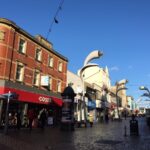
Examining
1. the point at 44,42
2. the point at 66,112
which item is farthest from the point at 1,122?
the point at 44,42

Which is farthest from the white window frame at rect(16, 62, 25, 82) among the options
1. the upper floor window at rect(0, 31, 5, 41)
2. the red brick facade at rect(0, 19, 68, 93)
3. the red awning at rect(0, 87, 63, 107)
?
the upper floor window at rect(0, 31, 5, 41)

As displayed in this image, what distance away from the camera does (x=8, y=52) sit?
2784cm

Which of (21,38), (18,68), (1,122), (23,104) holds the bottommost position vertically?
(1,122)

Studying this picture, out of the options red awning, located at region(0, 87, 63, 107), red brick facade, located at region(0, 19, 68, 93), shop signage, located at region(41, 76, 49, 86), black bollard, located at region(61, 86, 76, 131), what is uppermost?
red brick facade, located at region(0, 19, 68, 93)

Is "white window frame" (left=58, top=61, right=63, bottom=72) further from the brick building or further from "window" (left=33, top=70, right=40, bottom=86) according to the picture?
"window" (left=33, top=70, right=40, bottom=86)

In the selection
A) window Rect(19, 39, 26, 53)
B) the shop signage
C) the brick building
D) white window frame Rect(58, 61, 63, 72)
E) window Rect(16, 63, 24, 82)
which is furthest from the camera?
white window frame Rect(58, 61, 63, 72)

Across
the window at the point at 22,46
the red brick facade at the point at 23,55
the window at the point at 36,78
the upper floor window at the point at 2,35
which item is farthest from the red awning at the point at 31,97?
the upper floor window at the point at 2,35

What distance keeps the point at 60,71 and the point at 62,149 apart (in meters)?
27.5

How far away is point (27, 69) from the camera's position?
102ft

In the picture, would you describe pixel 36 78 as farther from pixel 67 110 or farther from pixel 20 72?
pixel 67 110

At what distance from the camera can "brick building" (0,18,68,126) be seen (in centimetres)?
2755

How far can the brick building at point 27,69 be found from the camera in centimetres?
2755

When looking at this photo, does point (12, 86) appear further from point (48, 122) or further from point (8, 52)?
point (48, 122)

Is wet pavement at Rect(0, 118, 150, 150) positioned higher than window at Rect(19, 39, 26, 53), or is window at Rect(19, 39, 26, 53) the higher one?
window at Rect(19, 39, 26, 53)
